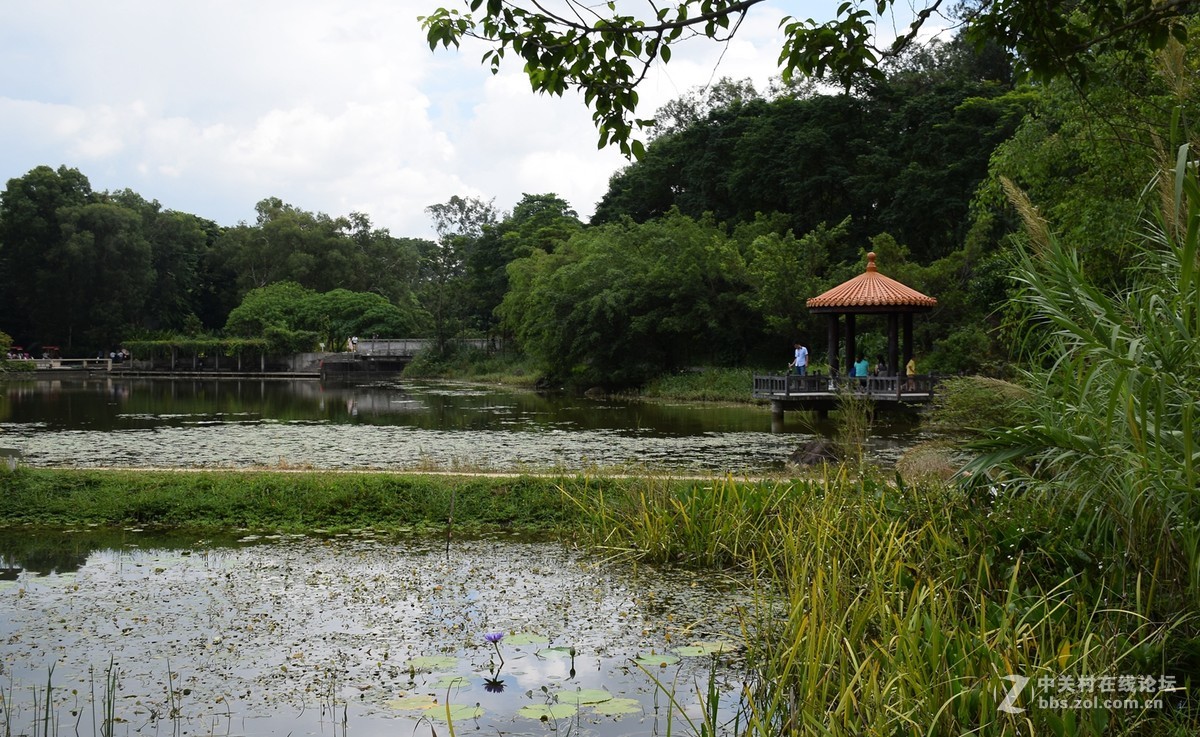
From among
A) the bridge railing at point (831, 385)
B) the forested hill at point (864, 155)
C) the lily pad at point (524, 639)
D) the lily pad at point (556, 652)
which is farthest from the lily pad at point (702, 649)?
the forested hill at point (864, 155)

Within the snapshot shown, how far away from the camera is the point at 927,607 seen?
4.12 meters

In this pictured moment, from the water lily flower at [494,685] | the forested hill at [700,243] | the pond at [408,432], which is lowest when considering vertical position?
the water lily flower at [494,685]

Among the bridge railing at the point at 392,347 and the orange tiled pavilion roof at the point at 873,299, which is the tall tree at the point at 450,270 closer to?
the bridge railing at the point at 392,347

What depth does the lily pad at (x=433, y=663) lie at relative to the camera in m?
4.76

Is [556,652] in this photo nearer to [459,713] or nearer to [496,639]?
[496,639]

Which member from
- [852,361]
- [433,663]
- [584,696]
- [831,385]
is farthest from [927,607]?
[852,361]

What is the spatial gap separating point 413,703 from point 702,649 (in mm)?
1417

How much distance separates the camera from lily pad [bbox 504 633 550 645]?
513 centimetres

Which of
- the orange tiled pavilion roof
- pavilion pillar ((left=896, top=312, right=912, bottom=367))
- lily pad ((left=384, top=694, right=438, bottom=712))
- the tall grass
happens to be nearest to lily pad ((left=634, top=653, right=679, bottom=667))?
the tall grass

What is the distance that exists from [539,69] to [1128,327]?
8.95 feet

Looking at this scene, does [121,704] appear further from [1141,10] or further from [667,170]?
[667,170]

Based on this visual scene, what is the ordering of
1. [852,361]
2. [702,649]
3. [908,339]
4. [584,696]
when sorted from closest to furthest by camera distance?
[584,696] → [702,649] → [908,339] → [852,361]

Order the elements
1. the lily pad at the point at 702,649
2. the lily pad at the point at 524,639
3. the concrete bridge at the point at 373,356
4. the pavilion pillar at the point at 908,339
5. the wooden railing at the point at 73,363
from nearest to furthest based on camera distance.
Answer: the lily pad at the point at 702,649 → the lily pad at the point at 524,639 → the pavilion pillar at the point at 908,339 → the wooden railing at the point at 73,363 → the concrete bridge at the point at 373,356

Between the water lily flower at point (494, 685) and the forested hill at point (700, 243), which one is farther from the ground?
the forested hill at point (700, 243)
